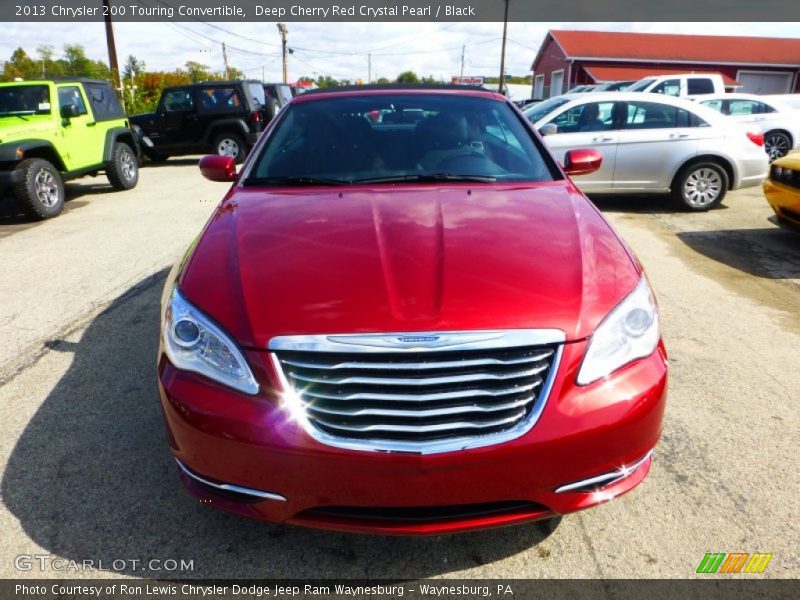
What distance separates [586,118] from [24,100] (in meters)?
8.04

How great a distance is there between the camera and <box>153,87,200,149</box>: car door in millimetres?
14047

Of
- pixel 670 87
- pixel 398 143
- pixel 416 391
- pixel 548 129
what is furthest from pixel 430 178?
pixel 670 87

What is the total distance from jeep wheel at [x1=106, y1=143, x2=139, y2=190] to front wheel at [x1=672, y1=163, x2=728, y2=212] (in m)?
8.91

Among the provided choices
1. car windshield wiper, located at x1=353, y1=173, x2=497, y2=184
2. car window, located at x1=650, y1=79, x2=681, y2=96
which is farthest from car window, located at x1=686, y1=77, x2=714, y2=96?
car windshield wiper, located at x1=353, y1=173, x2=497, y2=184

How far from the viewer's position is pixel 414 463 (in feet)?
5.59

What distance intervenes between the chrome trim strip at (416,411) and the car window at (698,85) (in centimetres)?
1616

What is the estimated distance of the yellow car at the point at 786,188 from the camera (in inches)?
234

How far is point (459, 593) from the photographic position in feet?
6.44

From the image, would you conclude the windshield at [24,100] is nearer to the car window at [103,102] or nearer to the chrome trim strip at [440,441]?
the car window at [103,102]

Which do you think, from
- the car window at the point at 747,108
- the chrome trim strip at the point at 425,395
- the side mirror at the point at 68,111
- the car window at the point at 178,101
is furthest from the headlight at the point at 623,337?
the car window at the point at 178,101

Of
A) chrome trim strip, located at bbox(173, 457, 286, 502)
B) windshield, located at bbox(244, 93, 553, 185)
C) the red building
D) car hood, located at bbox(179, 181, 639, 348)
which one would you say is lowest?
chrome trim strip, located at bbox(173, 457, 286, 502)

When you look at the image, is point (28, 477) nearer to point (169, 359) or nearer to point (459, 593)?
point (169, 359)

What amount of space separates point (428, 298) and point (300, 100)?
223 cm

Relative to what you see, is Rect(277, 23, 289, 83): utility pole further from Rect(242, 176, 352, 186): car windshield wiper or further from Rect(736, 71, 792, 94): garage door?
Rect(242, 176, 352, 186): car windshield wiper
